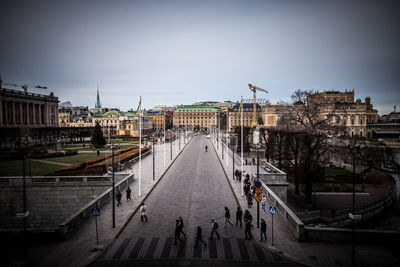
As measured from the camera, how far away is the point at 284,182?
2591 centimetres

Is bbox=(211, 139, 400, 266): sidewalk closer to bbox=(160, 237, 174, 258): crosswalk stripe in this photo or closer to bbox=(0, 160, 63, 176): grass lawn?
bbox=(160, 237, 174, 258): crosswalk stripe

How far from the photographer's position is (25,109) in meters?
103

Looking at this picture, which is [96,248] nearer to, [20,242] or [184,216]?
[20,242]

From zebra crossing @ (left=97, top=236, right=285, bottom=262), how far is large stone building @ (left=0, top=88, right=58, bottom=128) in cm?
9211

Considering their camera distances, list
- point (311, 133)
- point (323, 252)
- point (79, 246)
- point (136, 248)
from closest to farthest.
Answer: point (323, 252)
point (136, 248)
point (79, 246)
point (311, 133)

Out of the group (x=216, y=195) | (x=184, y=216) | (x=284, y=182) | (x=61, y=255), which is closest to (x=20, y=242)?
(x=61, y=255)

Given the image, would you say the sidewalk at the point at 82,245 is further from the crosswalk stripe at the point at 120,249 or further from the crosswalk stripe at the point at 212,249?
the crosswalk stripe at the point at 212,249

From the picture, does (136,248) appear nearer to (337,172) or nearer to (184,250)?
(184,250)

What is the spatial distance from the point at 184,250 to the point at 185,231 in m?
2.36

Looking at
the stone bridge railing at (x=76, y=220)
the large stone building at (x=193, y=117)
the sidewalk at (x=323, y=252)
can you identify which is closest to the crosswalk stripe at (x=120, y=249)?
the stone bridge railing at (x=76, y=220)

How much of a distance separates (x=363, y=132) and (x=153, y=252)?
100664mm

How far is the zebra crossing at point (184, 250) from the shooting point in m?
12.4

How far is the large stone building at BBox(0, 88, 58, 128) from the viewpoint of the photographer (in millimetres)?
89312

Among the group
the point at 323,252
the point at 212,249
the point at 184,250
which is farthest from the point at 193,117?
the point at 323,252
